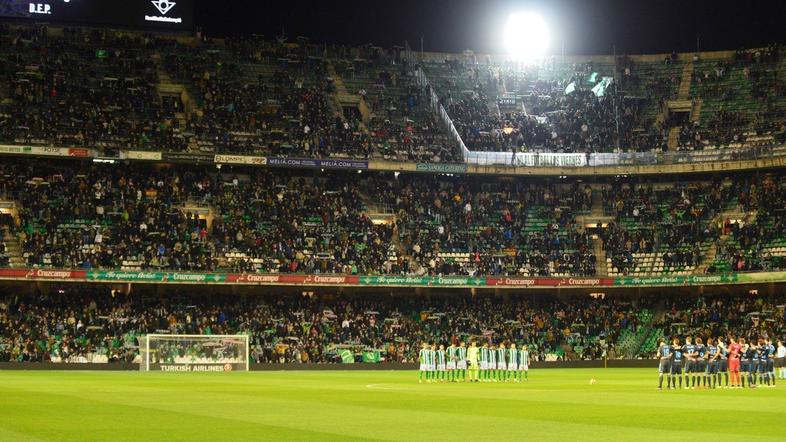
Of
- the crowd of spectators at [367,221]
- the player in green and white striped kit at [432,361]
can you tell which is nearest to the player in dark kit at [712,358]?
the player in green and white striped kit at [432,361]

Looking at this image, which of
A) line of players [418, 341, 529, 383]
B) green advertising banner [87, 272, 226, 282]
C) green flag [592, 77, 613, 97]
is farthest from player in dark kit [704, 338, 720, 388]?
green flag [592, 77, 613, 97]

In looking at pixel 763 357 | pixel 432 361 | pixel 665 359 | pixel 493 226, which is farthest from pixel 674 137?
pixel 665 359

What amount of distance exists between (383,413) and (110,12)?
54083 mm

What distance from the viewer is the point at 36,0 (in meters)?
71.1

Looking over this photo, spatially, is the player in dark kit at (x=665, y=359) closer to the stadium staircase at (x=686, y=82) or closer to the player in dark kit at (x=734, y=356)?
the player in dark kit at (x=734, y=356)

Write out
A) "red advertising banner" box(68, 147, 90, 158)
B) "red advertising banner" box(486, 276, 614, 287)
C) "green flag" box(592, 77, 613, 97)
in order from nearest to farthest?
1. "red advertising banner" box(68, 147, 90, 158)
2. "red advertising banner" box(486, 276, 614, 287)
3. "green flag" box(592, 77, 613, 97)

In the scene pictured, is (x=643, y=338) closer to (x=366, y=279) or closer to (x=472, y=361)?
(x=366, y=279)

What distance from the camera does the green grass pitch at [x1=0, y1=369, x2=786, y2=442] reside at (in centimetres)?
1923

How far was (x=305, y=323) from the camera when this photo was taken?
65375 millimetres

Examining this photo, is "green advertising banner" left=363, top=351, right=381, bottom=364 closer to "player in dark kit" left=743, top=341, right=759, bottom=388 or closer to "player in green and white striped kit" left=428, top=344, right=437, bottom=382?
"player in green and white striped kit" left=428, top=344, right=437, bottom=382

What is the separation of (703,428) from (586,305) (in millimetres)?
50864

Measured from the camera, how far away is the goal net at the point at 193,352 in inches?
2264

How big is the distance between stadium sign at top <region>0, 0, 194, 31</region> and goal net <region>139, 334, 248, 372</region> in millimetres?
24742

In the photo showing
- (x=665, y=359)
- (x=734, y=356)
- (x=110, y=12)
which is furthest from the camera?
(x=110, y=12)
